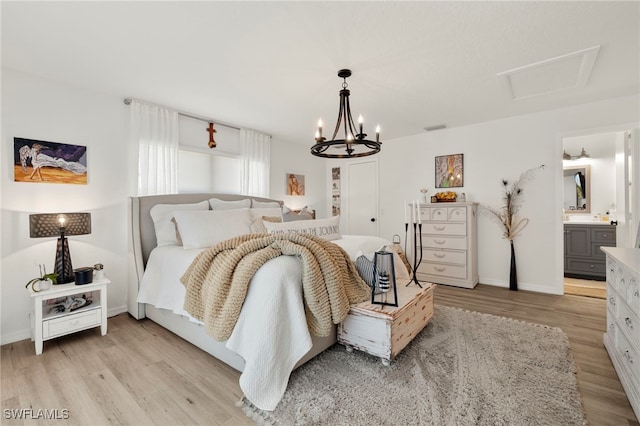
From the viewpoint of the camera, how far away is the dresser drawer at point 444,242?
4.00m

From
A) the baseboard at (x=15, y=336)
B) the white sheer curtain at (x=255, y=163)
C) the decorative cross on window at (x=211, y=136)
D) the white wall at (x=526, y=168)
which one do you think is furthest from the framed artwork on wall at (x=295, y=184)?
the baseboard at (x=15, y=336)

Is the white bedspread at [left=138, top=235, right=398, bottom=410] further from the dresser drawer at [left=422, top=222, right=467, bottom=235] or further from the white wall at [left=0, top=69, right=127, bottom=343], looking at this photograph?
the dresser drawer at [left=422, top=222, right=467, bottom=235]

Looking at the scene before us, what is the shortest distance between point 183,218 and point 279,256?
1.49 meters

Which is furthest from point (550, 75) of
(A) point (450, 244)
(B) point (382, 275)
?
(B) point (382, 275)

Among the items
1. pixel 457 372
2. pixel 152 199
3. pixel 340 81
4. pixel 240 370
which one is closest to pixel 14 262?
pixel 152 199

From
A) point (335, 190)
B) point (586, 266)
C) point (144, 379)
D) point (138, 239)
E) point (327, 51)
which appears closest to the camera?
point (144, 379)

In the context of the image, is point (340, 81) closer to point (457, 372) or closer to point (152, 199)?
point (152, 199)

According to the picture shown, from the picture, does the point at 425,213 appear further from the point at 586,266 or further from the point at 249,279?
the point at 249,279

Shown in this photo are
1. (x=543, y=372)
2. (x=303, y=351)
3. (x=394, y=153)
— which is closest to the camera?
(x=303, y=351)

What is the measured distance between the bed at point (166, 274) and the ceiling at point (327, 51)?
4.16ft

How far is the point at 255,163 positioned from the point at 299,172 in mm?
1095

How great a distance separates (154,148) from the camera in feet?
11.0

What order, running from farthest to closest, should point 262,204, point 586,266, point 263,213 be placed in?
1. point 586,266
2. point 262,204
3. point 263,213

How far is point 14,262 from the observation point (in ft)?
8.18
